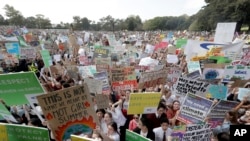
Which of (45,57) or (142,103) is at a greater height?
(142,103)

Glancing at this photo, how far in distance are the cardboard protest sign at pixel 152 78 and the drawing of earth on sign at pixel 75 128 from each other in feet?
11.1

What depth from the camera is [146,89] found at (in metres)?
7.98

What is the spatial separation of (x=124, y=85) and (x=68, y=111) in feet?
13.3

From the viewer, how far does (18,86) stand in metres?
4.66

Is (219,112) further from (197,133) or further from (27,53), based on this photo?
(27,53)

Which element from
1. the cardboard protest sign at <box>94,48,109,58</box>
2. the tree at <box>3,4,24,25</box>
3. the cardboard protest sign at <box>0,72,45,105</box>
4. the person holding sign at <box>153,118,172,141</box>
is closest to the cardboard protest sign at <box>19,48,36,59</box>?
the cardboard protest sign at <box>94,48,109,58</box>

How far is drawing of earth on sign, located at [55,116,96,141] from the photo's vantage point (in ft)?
13.5

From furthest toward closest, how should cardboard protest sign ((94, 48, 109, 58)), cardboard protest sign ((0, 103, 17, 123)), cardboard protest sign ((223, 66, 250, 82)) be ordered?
1. cardboard protest sign ((94, 48, 109, 58))
2. cardboard protest sign ((223, 66, 250, 82))
3. cardboard protest sign ((0, 103, 17, 123))

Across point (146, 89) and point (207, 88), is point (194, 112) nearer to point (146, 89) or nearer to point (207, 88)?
point (207, 88)

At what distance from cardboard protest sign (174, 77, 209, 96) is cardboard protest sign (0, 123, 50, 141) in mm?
3795

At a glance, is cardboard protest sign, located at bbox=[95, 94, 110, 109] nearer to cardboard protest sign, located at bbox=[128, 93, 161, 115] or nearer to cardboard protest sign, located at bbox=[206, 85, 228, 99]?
cardboard protest sign, located at bbox=[128, 93, 161, 115]

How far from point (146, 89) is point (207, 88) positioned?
1859 mm

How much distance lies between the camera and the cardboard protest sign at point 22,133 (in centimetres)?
348


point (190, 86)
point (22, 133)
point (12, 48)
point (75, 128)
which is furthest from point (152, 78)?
point (12, 48)
